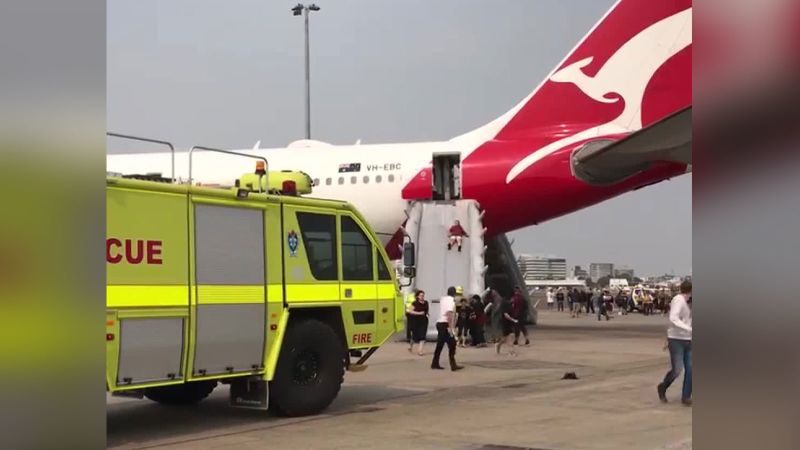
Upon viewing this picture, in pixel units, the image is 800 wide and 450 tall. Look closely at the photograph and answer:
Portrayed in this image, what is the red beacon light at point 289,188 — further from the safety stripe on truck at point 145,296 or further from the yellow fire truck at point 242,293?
the safety stripe on truck at point 145,296

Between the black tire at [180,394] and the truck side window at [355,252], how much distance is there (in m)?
2.30

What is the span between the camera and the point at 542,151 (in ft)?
75.5

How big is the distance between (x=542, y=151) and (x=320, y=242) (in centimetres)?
1365

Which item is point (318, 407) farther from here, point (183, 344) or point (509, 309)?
point (509, 309)

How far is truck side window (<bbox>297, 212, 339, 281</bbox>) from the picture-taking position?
33.2 ft

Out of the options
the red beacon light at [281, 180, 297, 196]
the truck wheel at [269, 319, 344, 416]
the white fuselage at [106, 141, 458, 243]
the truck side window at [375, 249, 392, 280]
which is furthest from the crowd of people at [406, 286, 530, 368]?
the red beacon light at [281, 180, 297, 196]

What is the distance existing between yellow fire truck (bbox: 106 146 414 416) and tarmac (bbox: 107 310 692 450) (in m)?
0.46

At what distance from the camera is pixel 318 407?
398 inches

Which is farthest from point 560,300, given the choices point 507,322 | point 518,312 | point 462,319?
point 507,322

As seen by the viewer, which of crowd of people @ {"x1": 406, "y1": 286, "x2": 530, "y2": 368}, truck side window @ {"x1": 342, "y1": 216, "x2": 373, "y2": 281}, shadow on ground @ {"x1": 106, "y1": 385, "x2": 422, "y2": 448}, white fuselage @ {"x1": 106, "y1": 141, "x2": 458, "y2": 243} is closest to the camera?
shadow on ground @ {"x1": 106, "y1": 385, "x2": 422, "y2": 448}

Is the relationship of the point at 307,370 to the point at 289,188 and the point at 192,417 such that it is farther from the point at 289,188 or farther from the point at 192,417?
the point at 289,188

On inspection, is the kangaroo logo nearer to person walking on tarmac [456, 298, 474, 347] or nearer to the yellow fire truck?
person walking on tarmac [456, 298, 474, 347]

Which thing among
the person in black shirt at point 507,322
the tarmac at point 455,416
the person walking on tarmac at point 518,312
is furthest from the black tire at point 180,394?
the person walking on tarmac at point 518,312
